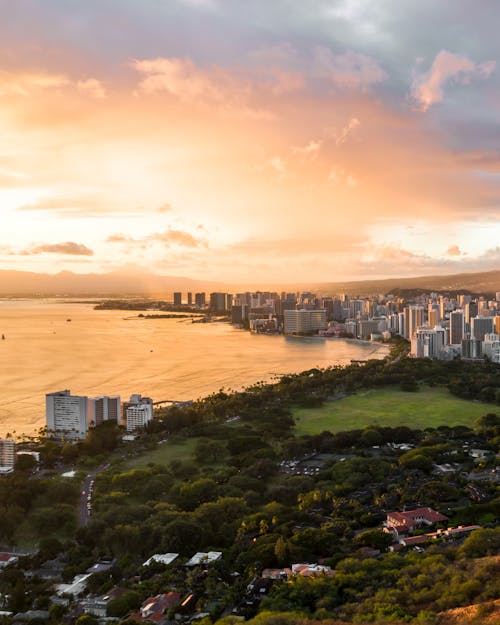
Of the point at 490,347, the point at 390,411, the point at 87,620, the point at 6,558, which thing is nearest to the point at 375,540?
the point at 87,620

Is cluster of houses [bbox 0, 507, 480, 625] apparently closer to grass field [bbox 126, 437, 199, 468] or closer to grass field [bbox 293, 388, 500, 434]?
grass field [bbox 126, 437, 199, 468]

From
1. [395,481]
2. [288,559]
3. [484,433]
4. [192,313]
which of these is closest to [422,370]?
[484,433]

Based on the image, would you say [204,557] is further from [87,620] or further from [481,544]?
[481,544]

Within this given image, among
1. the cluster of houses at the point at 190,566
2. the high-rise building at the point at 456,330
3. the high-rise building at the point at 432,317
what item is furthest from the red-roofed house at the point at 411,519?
the high-rise building at the point at 432,317

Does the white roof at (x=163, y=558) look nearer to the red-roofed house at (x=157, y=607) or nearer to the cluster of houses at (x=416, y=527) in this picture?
the red-roofed house at (x=157, y=607)

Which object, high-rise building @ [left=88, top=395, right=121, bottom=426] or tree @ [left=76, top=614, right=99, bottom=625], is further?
high-rise building @ [left=88, top=395, right=121, bottom=426]

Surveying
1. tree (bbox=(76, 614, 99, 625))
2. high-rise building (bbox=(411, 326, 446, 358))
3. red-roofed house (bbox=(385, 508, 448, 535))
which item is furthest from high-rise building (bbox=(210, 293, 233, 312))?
tree (bbox=(76, 614, 99, 625))

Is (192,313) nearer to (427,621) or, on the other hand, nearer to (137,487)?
(137,487)
